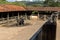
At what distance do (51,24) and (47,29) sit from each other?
8 centimetres

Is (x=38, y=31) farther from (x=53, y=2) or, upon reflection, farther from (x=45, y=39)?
(x=53, y=2)

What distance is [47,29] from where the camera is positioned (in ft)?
7.43

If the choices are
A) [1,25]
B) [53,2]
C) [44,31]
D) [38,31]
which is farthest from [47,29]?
[53,2]

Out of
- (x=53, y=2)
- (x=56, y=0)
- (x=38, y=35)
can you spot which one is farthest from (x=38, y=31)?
(x=56, y=0)

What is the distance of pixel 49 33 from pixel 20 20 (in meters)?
22.4

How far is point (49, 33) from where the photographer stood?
2.21m

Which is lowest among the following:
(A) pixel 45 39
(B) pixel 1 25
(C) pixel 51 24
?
(B) pixel 1 25

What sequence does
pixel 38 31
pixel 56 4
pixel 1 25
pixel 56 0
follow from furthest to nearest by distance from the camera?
pixel 56 0, pixel 56 4, pixel 1 25, pixel 38 31

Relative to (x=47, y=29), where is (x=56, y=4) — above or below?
below

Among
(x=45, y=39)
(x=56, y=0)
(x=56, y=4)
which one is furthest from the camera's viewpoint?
(x=56, y=0)

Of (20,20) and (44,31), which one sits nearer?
(44,31)

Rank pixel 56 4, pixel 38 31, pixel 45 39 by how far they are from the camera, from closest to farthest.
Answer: pixel 38 31, pixel 45 39, pixel 56 4

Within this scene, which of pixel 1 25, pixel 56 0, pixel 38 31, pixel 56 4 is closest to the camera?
pixel 38 31

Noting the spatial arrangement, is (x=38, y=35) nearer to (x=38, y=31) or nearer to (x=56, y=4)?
(x=38, y=31)
